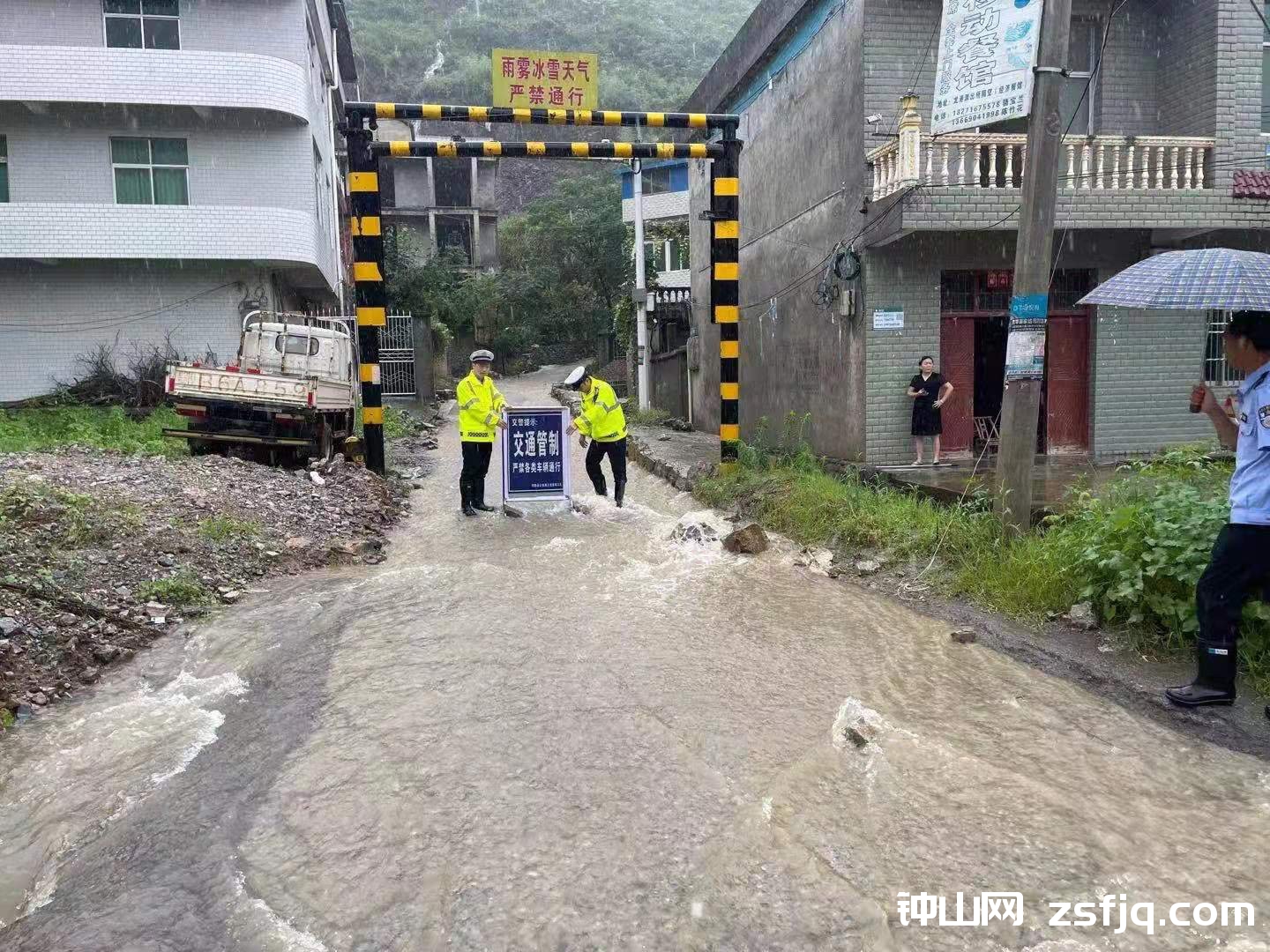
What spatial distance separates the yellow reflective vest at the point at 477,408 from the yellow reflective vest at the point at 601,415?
967mm

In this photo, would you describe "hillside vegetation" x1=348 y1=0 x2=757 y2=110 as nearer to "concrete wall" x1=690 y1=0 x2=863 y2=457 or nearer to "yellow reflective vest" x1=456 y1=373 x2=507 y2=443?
"concrete wall" x1=690 y1=0 x2=863 y2=457

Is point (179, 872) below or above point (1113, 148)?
below

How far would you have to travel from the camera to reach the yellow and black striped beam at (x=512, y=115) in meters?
11.2

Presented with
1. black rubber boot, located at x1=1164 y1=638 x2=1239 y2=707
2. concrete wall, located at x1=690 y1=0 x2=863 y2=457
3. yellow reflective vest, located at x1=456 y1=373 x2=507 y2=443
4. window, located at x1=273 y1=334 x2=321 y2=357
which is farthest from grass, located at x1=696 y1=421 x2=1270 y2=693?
window, located at x1=273 y1=334 x2=321 y2=357

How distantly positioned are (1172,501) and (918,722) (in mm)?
2286

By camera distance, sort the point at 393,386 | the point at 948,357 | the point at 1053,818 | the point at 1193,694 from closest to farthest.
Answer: the point at 1053,818
the point at 1193,694
the point at 948,357
the point at 393,386

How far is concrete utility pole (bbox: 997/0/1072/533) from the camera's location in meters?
6.43

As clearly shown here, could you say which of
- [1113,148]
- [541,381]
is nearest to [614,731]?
[1113,148]

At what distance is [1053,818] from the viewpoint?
3836 millimetres

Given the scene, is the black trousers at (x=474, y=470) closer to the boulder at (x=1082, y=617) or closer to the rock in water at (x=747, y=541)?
the rock in water at (x=747, y=541)

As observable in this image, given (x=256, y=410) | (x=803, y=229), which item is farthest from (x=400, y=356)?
(x=803, y=229)

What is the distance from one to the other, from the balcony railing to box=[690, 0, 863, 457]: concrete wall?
1.16 metres

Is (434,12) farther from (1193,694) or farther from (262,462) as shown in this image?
(1193,694)

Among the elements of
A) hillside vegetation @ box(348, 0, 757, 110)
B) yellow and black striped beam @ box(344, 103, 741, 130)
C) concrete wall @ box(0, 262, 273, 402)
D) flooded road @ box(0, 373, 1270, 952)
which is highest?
hillside vegetation @ box(348, 0, 757, 110)
